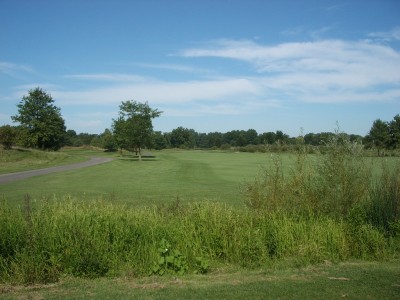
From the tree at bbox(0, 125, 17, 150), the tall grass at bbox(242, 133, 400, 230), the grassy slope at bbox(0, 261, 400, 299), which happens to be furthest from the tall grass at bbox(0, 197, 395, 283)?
the tree at bbox(0, 125, 17, 150)

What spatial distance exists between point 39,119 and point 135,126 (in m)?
23.5

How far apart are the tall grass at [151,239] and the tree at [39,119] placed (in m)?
70.9

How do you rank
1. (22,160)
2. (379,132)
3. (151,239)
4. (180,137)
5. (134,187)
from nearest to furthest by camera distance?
(151,239) → (134,187) → (22,160) → (379,132) → (180,137)

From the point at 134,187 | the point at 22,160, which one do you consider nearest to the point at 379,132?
the point at 22,160

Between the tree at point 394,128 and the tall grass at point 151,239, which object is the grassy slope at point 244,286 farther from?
the tree at point 394,128

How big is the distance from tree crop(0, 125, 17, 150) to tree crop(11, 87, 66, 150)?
2194 centimetres

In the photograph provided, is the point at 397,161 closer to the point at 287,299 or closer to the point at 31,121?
the point at 287,299

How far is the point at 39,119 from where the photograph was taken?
2987 inches

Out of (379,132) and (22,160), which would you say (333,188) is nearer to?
(22,160)

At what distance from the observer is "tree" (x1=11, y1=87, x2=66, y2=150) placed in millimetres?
74000

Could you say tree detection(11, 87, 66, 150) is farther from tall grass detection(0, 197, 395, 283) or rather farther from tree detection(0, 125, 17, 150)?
tall grass detection(0, 197, 395, 283)

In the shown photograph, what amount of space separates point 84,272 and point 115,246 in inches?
31.4

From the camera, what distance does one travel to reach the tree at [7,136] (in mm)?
48891

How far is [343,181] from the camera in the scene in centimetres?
1028
